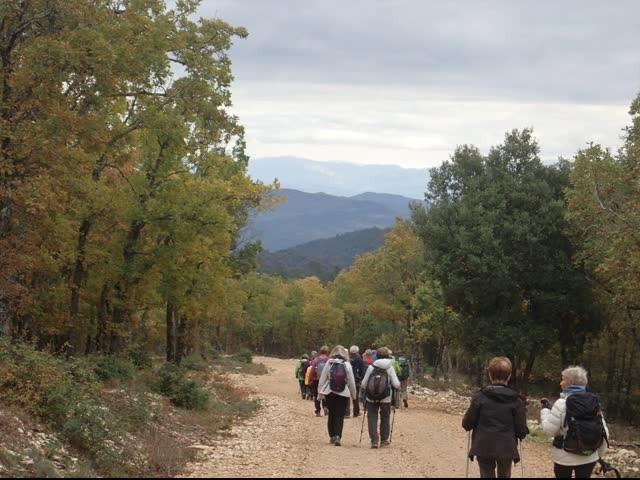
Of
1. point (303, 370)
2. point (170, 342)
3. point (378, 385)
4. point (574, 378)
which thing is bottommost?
point (303, 370)

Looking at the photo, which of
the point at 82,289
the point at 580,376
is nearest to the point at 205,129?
the point at 82,289

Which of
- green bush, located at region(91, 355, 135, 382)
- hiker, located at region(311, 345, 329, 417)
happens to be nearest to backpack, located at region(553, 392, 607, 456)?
hiker, located at region(311, 345, 329, 417)

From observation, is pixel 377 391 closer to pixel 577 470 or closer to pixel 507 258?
pixel 577 470

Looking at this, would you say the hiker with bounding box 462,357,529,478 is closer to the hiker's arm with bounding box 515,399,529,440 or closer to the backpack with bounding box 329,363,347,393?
the hiker's arm with bounding box 515,399,529,440

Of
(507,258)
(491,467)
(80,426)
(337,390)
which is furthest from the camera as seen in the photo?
(507,258)

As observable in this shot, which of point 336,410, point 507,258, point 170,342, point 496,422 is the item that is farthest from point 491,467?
point 170,342

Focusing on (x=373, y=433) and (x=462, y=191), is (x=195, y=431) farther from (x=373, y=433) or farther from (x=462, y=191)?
(x=462, y=191)

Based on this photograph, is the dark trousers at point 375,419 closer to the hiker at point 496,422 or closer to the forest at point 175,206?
the hiker at point 496,422

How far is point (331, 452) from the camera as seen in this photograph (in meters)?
13.4

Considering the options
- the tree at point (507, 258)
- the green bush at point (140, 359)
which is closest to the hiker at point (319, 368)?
the green bush at point (140, 359)

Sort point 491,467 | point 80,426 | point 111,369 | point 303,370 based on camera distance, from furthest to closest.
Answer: point 303,370 < point 111,369 < point 80,426 < point 491,467

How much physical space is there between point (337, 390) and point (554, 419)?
6.57 metres

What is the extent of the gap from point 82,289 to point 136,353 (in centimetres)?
346

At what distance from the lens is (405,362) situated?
23.5 meters
